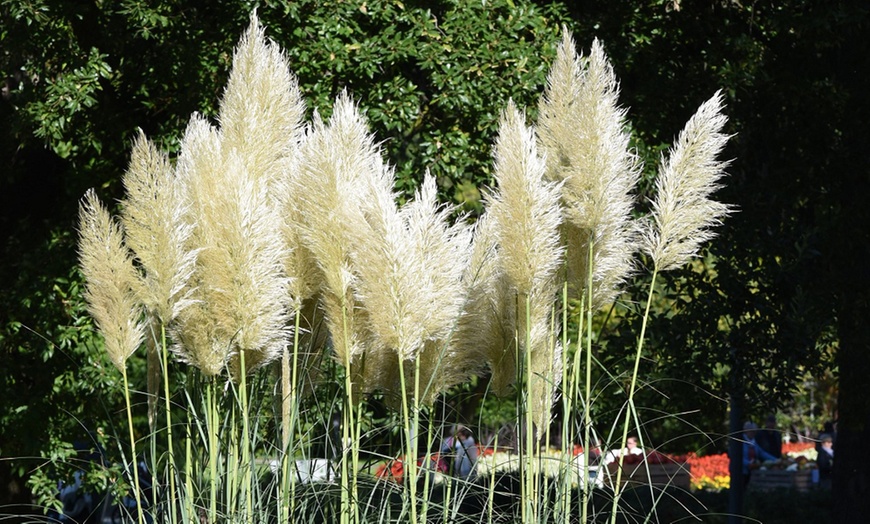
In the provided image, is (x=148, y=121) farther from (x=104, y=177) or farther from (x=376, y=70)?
(x=376, y=70)

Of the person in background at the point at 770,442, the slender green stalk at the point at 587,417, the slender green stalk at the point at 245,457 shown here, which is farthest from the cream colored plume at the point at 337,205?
the person in background at the point at 770,442

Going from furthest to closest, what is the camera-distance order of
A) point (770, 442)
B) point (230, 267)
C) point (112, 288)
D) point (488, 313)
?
1. point (770, 442)
2. point (488, 313)
3. point (112, 288)
4. point (230, 267)

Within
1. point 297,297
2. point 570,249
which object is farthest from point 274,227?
point 570,249

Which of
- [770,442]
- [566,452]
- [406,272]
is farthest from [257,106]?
[770,442]

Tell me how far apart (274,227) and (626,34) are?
4.93 metres

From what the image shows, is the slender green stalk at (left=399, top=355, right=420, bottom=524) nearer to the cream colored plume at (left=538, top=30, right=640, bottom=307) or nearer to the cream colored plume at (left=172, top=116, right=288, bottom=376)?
the cream colored plume at (left=172, top=116, right=288, bottom=376)

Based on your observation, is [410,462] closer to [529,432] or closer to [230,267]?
[529,432]

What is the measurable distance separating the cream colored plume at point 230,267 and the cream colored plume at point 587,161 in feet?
3.39

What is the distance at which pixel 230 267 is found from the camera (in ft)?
11.2

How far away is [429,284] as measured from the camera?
10.9 feet

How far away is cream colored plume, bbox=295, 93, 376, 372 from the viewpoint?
135 inches

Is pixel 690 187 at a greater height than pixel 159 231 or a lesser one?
greater

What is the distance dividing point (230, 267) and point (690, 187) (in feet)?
5.23

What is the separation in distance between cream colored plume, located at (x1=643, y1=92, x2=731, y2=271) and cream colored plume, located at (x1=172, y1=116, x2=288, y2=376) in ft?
4.37
